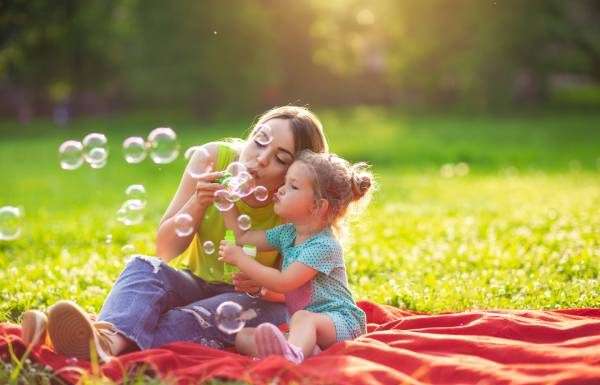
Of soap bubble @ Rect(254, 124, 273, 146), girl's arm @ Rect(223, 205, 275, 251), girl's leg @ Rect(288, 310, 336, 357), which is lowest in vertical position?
girl's leg @ Rect(288, 310, 336, 357)

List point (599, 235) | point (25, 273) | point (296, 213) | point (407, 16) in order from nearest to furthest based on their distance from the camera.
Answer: point (296, 213) < point (25, 273) < point (599, 235) < point (407, 16)

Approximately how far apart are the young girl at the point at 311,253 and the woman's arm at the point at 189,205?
15cm

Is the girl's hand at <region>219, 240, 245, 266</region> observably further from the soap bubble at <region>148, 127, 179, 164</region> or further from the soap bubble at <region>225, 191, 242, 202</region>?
the soap bubble at <region>148, 127, 179, 164</region>

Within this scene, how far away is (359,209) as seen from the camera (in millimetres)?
4012

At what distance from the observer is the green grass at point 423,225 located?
535 centimetres

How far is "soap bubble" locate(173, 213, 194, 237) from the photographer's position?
3867mm

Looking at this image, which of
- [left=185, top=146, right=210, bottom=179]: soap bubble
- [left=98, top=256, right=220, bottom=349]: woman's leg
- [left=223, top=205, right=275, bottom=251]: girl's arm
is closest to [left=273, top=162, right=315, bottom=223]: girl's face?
[left=223, top=205, right=275, bottom=251]: girl's arm

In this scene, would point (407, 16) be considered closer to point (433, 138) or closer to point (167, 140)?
point (433, 138)

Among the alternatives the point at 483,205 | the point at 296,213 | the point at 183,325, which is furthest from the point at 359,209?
the point at 483,205

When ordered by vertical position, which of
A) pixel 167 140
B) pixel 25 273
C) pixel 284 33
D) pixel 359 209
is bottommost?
pixel 25 273

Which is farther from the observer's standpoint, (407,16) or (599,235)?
(407,16)

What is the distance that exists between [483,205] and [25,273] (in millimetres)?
5567

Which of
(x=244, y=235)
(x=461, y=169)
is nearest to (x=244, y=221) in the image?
(x=244, y=235)

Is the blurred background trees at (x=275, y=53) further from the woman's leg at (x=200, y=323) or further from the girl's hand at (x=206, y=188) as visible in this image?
the woman's leg at (x=200, y=323)
